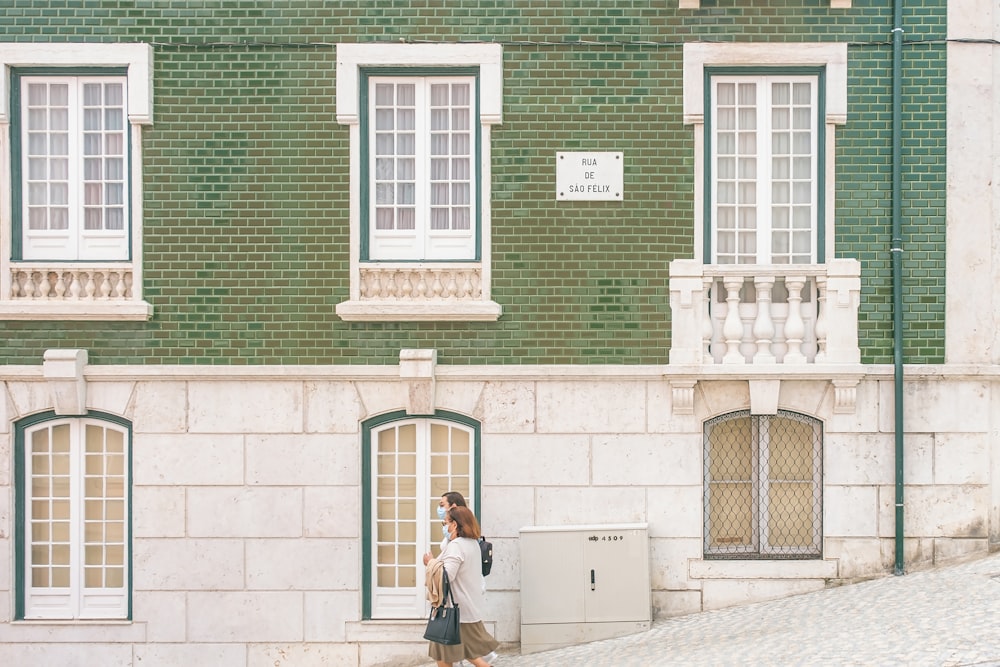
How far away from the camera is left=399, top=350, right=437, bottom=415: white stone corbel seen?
10.9m

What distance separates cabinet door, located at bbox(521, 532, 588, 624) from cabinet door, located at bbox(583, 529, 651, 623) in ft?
0.32

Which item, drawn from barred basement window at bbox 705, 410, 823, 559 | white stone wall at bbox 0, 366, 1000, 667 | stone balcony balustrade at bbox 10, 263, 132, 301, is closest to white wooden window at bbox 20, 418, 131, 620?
white stone wall at bbox 0, 366, 1000, 667

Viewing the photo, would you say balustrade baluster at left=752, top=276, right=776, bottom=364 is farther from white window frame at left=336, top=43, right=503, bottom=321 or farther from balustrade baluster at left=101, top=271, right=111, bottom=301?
balustrade baluster at left=101, top=271, right=111, bottom=301

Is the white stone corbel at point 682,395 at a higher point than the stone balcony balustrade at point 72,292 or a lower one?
lower

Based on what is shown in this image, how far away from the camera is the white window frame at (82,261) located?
36.1 feet

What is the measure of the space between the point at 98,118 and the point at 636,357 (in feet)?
20.6

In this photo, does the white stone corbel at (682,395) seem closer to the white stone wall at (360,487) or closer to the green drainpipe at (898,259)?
the white stone wall at (360,487)

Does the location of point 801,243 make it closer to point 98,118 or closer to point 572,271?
point 572,271

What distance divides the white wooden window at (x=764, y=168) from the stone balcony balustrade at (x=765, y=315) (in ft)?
1.10

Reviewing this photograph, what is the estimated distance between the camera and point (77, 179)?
37.0ft

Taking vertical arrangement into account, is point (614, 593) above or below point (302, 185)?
below

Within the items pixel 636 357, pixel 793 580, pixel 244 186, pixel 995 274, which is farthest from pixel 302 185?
pixel 995 274

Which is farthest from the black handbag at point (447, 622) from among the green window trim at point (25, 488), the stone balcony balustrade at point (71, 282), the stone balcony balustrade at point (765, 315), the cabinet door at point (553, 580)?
the stone balcony balustrade at point (71, 282)

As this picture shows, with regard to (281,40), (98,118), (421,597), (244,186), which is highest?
(281,40)
